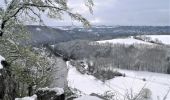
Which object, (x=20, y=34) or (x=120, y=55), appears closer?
(x=20, y=34)

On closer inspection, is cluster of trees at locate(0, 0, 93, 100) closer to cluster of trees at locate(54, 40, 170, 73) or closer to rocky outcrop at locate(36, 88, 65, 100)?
rocky outcrop at locate(36, 88, 65, 100)

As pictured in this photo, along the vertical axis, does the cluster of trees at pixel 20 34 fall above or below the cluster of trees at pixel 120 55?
above

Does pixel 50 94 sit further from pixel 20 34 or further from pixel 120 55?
pixel 120 55

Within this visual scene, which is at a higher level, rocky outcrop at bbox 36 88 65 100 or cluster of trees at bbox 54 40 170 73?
rocky outcrop at bbox 36 88 65 100

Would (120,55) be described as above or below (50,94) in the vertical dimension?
below

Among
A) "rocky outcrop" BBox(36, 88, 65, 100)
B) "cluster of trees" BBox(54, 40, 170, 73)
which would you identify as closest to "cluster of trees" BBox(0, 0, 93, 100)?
"rocky outcrop" BBox(36, 88, 65, 100)

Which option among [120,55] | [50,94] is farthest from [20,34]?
[120,55]

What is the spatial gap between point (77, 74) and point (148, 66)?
1462 inches

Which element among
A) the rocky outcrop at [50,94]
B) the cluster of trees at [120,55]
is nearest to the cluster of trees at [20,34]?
the rocky outcrop at [50,94]

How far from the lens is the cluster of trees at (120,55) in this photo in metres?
129

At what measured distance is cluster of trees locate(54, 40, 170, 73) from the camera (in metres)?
129

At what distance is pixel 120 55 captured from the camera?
146 m

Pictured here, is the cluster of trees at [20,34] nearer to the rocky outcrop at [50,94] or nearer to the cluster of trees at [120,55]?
the rocky outcrop at [50,94]

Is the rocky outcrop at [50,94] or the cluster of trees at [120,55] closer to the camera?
the rocky outcrop at [50,94]
